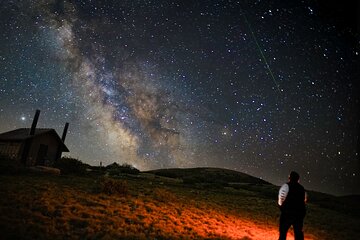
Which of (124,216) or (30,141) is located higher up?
(30,141)

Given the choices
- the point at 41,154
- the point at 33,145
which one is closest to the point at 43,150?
the point at 41,154

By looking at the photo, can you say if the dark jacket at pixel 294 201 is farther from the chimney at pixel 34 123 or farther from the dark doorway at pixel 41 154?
the dark doorway at pixel 41 154

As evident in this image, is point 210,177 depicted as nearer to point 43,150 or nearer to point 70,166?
point 43,150

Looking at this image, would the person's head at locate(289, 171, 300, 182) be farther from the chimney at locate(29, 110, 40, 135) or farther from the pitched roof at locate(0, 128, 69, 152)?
the chimney at locate(29, 110, 40, 135)

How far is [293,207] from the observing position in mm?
7387

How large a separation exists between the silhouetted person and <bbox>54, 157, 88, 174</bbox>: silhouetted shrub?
68.8 ft

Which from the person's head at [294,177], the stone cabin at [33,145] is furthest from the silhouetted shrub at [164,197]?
the stone cabin at [33,145]

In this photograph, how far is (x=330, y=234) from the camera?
13.8 meters

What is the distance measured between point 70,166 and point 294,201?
2165 centimetres

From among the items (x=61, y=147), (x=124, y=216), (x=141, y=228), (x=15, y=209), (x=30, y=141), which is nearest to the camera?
(x=15, y=209)

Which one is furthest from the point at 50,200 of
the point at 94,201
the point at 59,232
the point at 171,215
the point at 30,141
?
the point at 30,141

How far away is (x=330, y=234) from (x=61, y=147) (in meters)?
29.4

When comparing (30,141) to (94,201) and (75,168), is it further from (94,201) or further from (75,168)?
(94,201)

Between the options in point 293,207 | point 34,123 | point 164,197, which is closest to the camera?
point 293,207
